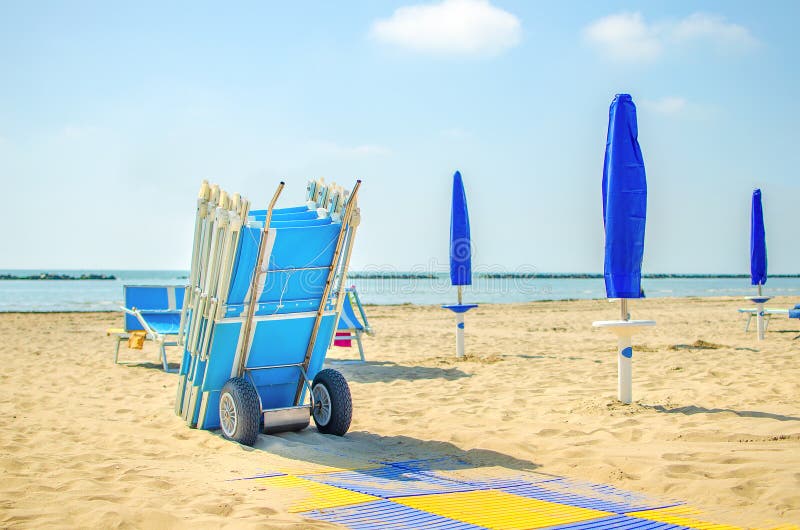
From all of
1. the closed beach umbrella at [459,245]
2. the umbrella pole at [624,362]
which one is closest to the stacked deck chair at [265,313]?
the umbrella pole at [624,362]

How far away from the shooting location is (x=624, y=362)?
226 inches

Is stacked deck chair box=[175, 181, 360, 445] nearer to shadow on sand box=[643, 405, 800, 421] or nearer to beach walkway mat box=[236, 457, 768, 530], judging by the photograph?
beach walkway mat box=[236, 457, 768, 530]

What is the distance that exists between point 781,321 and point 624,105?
40.3 feet

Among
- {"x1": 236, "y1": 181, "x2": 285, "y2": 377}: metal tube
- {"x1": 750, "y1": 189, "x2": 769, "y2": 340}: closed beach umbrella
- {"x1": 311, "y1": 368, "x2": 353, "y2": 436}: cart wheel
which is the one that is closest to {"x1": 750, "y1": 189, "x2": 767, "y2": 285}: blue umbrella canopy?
{"x1": 750, "y1": 189, "x2": 769, "y2": 340}: closed beach umbrella

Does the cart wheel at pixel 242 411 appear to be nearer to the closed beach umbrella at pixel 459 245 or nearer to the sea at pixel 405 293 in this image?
the closed beach umbrella at pixel 459 245

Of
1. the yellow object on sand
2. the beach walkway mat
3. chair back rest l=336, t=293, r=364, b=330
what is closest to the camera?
the beach walkway mat

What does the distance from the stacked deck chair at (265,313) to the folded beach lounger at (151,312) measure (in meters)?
4.21

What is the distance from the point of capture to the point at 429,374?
803 cm

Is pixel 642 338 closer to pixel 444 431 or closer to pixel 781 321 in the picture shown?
pixel 781 321

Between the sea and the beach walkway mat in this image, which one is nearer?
the beach walkway mat

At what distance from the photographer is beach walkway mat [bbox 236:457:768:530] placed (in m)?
2.96

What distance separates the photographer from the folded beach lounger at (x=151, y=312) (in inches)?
362

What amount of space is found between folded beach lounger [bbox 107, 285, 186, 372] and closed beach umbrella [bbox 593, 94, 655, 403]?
5862 millimetres

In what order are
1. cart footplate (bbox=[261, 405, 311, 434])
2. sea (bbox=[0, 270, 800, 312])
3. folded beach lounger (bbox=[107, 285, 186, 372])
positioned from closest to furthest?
cart footplate (bbox=[261, 405, 311, 434]) < folded beach lounger (bbox=[107, 285, 186, 372]) < sea (bbox=[0, 270, 800, 312])
